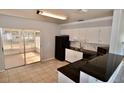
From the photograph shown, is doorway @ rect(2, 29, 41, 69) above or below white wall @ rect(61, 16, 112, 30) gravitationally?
below

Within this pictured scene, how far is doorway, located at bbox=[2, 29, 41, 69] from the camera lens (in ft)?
13.6

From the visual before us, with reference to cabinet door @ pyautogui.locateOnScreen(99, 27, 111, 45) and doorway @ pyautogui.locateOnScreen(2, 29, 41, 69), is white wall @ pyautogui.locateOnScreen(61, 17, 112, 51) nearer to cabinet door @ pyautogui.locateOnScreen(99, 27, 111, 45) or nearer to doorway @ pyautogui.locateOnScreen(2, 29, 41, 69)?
cabinet door @ pyautogui.locateOnScreen(99, 27, 111, 45)

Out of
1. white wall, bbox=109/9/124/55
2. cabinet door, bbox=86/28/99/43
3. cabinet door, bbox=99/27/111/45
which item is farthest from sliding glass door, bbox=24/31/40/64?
white wall, bbox=109/9/124/55

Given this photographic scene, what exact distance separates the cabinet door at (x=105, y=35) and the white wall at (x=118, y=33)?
0.78 m

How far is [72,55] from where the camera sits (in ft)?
13.9

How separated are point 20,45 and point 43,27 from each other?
6.60ft

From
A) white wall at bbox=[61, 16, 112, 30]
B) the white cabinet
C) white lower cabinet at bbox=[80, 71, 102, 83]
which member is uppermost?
white wall at bbox=[61, 16, 112, 30]

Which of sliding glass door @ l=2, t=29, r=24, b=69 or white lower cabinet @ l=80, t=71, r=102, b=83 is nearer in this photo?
white lower cabinet @ l=80, t=71, r=102, b=83

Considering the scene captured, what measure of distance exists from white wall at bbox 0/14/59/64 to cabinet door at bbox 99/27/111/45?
2.67m
